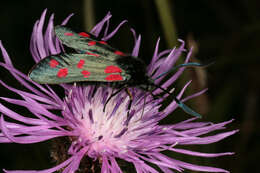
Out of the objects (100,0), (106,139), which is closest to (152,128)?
(106,139)

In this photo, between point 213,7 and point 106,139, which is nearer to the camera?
point 106,139

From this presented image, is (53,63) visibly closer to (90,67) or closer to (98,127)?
(90,67)

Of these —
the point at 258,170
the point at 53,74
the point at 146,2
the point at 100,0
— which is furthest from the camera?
the point at 100,0

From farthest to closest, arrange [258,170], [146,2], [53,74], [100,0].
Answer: [100,0], [146,2], [258,170], [53,74]

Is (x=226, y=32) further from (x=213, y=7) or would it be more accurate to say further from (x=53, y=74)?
(x=53, y=74)

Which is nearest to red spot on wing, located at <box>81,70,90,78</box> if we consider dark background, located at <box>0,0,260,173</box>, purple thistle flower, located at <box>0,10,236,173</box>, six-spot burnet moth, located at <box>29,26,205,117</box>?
six-spot burnet moth, located at <box>29,26,205,117</box>

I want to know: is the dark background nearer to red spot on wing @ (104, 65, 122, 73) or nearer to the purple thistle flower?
the purple thistle flower

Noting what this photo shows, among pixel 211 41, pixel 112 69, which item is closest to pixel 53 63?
pixel 112 69
